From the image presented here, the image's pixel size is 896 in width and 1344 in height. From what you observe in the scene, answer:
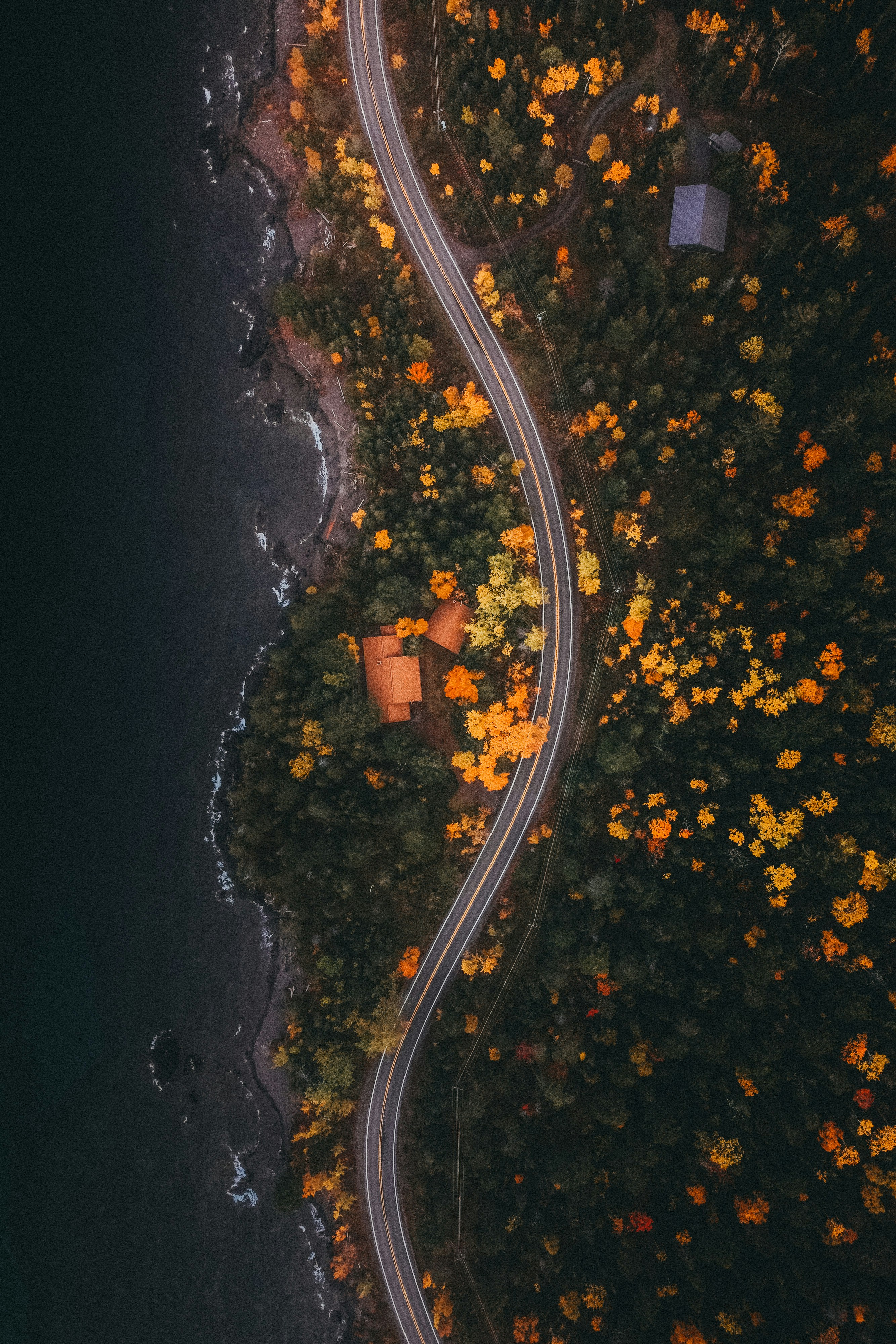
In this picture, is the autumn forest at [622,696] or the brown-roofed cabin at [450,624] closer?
the autumn forest at [622,696]

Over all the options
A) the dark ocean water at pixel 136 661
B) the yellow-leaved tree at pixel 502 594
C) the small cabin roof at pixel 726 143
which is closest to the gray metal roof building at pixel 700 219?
the small cabin roof at pixel 726 143

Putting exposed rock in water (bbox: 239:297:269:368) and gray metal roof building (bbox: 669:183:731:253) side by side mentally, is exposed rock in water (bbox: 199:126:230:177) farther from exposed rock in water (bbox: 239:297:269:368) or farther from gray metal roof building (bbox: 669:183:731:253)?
gray metal roof building (bbox: 669:183:731:253)

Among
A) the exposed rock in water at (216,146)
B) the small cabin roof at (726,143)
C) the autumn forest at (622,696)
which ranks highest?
the exposed rock in water at (216,146)

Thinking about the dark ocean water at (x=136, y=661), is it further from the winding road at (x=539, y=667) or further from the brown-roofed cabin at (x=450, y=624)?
the brown-roofed cabin at (x=450, y=624)


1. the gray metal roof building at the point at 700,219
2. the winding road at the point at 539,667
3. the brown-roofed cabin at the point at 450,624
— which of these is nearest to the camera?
the gray metal roof building at the point at 700,219

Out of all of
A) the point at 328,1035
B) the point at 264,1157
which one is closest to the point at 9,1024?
the point at 264,1157

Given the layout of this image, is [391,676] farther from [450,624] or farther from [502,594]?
[502,594]

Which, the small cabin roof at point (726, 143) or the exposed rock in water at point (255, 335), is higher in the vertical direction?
the small cabin roof at point (726, 143)
